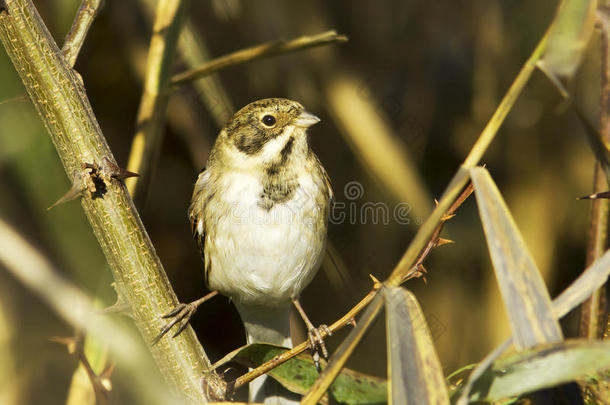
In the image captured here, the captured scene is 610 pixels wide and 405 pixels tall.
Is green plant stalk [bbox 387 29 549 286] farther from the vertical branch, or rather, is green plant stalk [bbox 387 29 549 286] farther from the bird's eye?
the bird's eye

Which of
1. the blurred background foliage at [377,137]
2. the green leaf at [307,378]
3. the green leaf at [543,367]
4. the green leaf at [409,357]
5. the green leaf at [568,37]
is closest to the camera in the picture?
the green leaf at [543,367]

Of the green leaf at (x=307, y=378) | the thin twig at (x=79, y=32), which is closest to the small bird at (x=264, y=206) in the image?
the green leaf at (x=307, y=378)

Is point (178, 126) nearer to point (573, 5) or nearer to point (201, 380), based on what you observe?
point (201, 380)

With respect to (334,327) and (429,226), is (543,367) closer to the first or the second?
(429,226)

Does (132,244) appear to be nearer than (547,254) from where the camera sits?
Yes

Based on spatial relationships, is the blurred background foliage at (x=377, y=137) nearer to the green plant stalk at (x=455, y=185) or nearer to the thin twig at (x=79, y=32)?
the thin twig at (x=79, y=32)

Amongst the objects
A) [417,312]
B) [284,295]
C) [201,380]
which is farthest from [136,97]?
[417,312]
